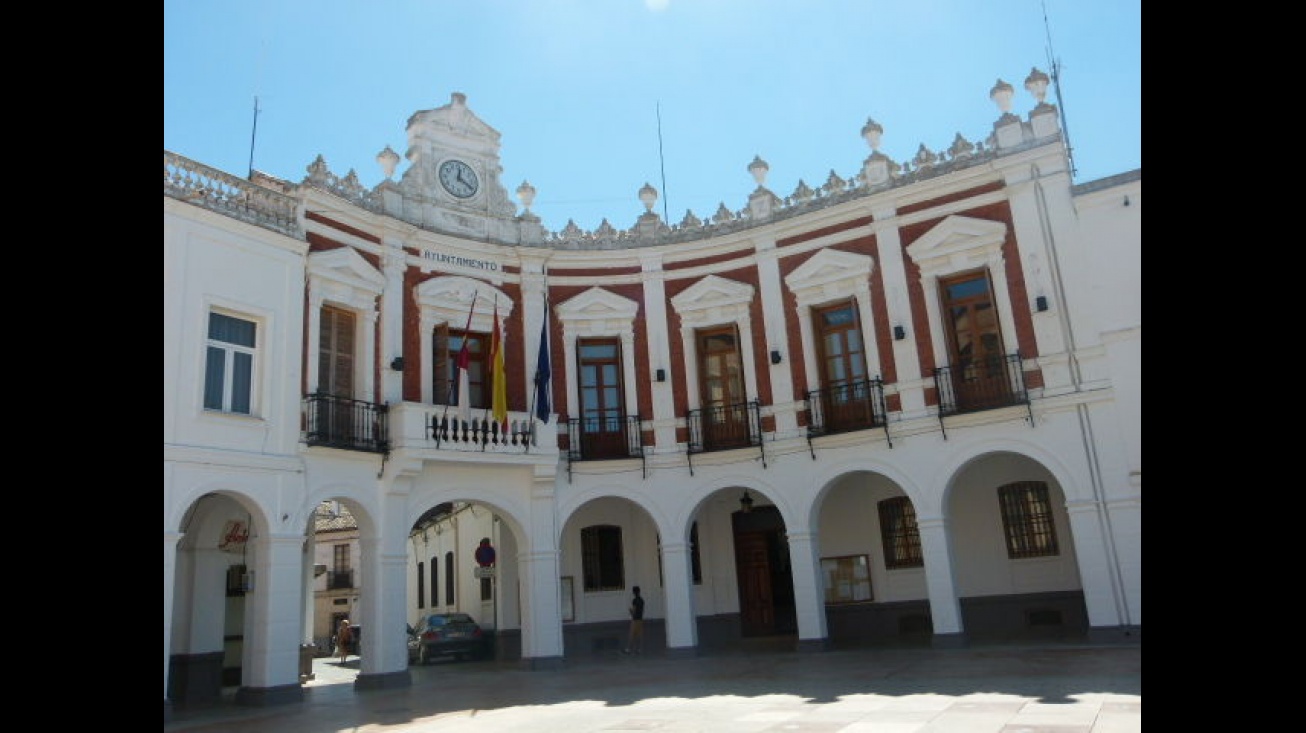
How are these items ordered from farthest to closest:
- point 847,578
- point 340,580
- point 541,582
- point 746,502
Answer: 1. point 340,580
2. point 847,578
3. point 746,502
4. point 541,582

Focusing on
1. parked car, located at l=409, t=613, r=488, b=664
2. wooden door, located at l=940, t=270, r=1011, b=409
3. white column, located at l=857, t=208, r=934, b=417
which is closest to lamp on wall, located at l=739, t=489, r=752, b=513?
white column, located at l=857, t=208, r=934, b=417

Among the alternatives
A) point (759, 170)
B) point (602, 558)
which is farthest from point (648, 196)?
point (602, 558)

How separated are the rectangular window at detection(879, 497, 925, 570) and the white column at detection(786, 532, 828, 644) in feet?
8.03

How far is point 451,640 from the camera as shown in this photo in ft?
74.2

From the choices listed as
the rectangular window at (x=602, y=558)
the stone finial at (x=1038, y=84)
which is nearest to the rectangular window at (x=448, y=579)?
the rectangular window at (x=602, y=558)

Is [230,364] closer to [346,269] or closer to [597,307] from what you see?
[346,269]

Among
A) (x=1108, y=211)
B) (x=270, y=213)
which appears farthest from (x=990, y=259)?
(x=270, y=213)

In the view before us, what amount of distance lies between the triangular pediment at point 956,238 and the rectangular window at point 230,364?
12103mm

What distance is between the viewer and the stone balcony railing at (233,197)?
14.6 metres

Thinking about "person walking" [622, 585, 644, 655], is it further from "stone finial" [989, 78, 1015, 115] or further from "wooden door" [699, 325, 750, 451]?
"stone finial" [989, 78, 1015, 115]

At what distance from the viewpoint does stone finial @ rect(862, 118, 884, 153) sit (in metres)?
19.1

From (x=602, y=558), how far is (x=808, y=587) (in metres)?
5.44
